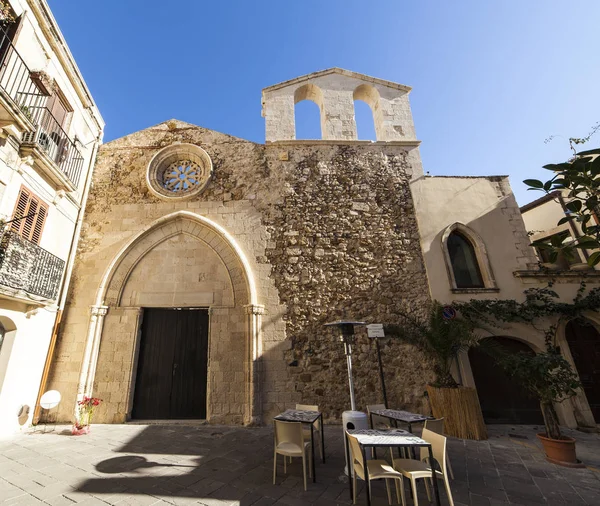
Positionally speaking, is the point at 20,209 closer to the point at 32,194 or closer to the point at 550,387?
the point at 32,194

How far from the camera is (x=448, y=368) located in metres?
6.24

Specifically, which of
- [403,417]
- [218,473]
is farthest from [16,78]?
[403,417]

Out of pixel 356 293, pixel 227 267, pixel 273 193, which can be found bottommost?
pixel 356 293

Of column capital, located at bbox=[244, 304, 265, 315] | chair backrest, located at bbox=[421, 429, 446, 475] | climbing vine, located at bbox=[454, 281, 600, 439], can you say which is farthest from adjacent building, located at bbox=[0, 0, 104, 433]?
climbing vine, located at bbox=[454, 281, 600, 439]

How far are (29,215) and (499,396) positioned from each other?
11.7m

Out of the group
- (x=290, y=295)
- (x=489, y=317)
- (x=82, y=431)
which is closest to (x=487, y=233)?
(x=489, y=317)

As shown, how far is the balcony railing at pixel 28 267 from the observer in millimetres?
5562

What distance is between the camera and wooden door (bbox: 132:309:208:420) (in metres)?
7.04

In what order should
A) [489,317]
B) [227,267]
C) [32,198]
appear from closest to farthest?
[32,198] < [489,317] < [227,267]

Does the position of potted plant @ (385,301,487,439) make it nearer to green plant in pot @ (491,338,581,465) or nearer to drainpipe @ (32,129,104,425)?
green plant in pot @ (491,338,581,465)

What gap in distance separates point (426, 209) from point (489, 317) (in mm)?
3370

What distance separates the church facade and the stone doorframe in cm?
4

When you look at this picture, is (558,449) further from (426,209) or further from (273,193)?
(273,193)

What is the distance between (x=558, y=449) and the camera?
4.43 meters
